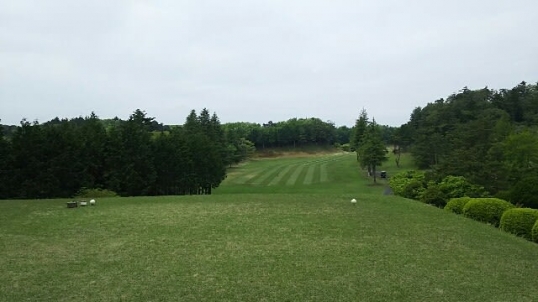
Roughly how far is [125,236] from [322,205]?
9242mm

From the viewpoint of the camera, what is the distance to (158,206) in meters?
19.0

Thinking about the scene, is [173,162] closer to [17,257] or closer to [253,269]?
[17,257]

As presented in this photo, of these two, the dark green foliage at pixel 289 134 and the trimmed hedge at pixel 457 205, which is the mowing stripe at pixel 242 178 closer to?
the trimmed hedge at pixel 457 205

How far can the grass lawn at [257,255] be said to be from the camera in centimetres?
798

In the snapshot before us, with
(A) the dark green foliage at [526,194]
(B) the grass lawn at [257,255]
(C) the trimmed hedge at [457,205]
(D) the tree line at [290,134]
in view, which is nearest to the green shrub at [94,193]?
(B) the grass lawn at [257,255]

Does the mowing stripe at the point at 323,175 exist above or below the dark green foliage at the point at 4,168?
below

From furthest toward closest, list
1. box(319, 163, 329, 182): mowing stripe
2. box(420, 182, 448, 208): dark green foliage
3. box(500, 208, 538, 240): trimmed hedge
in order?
box(319, 163, 329, 182): mowing stripe
box(420, 182, 448, 208): dark green foliage
box(500, 208, 538, 240): trimmed hedge

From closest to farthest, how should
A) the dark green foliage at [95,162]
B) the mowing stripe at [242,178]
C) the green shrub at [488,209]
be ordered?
1. the green shrub at [488,209]
2. the dark green foliage at [95,162]
3. the mowing stripe at [242,178]

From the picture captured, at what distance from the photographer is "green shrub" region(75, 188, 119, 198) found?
24.9 meters

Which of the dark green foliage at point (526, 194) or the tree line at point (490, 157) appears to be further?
the tree line at point (490, 157)

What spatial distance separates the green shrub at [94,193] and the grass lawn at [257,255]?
258 inches

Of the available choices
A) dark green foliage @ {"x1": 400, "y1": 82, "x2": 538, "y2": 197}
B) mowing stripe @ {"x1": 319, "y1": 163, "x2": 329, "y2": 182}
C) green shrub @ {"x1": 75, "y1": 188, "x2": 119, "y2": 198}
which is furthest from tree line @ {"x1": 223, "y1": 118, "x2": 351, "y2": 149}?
green shrub @ {"x1": 75, "y1": 188, "x2": 119, "y2": 198}

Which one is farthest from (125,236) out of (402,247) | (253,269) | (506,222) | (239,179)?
(239,179)

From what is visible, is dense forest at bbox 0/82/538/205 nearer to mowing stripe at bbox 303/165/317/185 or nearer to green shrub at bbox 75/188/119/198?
green shrub at bbox 75/188/119/198
